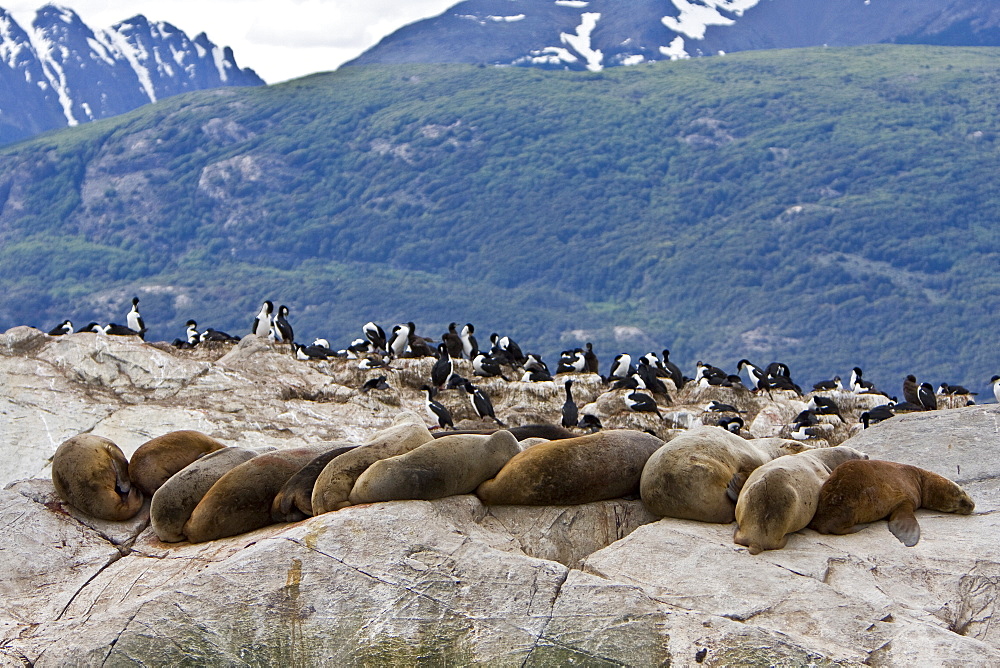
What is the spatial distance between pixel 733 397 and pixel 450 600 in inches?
883

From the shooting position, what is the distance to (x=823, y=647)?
31.7ft

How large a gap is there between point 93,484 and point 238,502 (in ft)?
5.81

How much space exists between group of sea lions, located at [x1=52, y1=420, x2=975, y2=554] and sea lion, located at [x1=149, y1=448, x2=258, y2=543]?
1 cm

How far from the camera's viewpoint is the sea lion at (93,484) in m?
13.1

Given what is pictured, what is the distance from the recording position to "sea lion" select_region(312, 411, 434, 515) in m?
12.2

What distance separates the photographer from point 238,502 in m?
12.5

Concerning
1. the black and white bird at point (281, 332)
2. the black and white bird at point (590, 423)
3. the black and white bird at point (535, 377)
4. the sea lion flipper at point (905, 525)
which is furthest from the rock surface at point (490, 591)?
the black and white bird at point (281, 332)

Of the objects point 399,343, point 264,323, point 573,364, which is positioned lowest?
point 573,364

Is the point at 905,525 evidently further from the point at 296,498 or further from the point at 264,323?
the point at 264,323

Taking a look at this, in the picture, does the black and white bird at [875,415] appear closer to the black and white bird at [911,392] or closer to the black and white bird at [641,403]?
the black and white bird at [911,392]

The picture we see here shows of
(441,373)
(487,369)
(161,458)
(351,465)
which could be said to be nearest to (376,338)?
(487,369)

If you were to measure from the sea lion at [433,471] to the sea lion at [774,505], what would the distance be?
2.50 meters

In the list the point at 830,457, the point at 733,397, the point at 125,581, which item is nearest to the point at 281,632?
the point at 125,581

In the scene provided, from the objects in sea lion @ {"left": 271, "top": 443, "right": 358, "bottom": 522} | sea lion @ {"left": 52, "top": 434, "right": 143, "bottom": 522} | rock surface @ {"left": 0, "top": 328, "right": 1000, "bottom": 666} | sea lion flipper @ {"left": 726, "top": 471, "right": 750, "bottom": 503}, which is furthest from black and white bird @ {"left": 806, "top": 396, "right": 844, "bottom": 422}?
sea lion @ {"left": 52, "top": 434, "right": 143, "bottom": 522}
